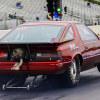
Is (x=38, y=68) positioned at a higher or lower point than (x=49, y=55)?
lower

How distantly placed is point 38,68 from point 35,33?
3.92 ft

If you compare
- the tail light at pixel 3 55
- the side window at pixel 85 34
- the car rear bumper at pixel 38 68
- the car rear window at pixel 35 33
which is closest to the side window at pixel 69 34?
the car rear window at pixel 35 33

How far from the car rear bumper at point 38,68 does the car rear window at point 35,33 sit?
0.76 metres

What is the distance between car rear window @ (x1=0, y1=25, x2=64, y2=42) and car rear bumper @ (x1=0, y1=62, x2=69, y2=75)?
76 centimetres

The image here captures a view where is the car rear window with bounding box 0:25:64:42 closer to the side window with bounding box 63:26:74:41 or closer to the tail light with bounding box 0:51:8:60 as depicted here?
the side window with bounding box 63:26:74:41

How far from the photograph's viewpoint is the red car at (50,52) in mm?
6152

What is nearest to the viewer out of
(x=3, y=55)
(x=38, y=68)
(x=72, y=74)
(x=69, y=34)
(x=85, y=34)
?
(x=38, y=68)

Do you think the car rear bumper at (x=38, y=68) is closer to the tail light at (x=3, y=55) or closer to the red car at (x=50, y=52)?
the red car at (x=50, y=52)

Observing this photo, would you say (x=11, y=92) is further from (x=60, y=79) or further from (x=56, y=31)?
(x=56, y=31)

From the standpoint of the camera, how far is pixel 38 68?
6.15m

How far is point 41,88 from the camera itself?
6.94 meters

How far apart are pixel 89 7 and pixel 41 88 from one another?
2211 inches

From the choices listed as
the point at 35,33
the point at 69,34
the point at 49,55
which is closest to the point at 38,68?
the point at 49,55

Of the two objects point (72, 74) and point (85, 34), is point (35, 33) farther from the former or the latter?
point (85, 34)
